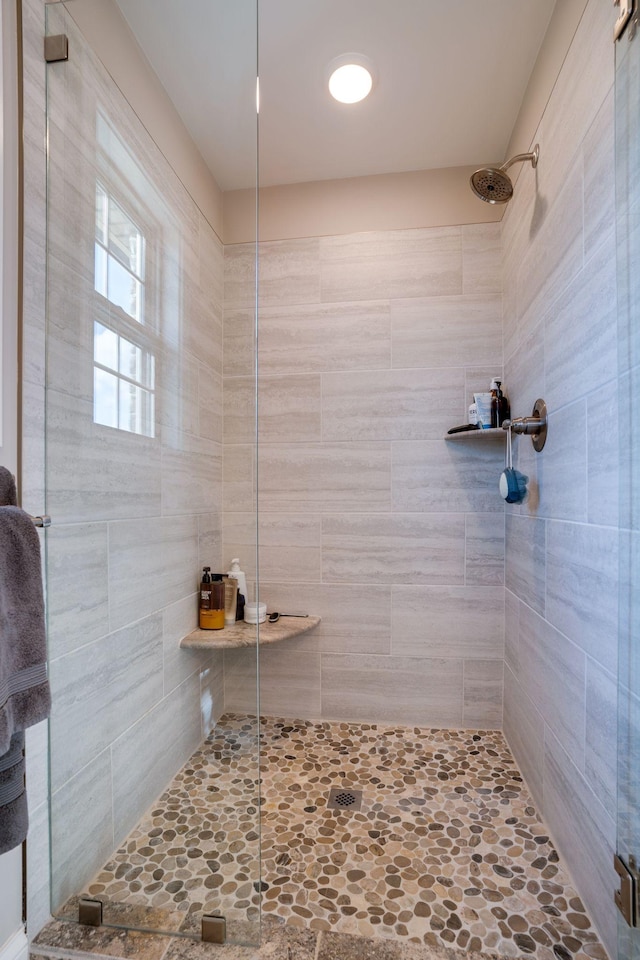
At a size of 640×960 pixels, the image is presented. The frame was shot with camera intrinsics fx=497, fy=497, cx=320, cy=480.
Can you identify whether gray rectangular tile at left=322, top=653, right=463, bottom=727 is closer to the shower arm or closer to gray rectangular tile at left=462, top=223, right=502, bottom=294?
gray rectangular tile at left=462, top=223, right=502, bottom=294

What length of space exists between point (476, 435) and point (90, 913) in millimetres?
1866

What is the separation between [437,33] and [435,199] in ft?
2.19

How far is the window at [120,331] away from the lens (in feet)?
3.97

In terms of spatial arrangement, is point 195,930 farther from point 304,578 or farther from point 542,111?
point 542,111

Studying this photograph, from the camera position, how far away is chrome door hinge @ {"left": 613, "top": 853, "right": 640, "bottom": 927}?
0.79 m

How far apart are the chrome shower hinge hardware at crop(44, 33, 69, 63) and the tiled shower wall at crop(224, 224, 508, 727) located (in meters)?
1.16

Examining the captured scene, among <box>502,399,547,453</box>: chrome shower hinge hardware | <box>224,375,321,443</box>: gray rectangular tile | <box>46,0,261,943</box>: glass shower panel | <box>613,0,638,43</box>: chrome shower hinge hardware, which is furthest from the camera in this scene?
<box>224,375,321,443</box>: gray rectangular tile

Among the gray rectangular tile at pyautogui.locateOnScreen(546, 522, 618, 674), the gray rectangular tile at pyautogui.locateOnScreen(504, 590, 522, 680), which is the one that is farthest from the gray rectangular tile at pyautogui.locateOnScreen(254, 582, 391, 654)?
the gray rectangular tile at pyautogui.locateOnScreen(546, 522, 618, 674)

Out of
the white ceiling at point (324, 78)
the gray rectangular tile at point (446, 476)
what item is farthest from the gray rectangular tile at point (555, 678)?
the white ceiling at point (324, 78)

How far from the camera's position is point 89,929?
45.0 inches

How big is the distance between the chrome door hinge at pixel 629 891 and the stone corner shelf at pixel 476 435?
1363 mm

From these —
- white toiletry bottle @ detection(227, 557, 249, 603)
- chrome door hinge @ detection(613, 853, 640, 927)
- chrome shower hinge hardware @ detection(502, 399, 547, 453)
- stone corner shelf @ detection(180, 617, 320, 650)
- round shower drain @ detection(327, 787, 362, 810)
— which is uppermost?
chrome shower hinge hardware @ detection(502, 399, 547, 453)

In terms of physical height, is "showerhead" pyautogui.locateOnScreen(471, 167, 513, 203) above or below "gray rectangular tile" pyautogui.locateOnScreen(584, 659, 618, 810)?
above

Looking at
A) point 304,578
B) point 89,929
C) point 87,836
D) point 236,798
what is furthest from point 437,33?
point 89,929
